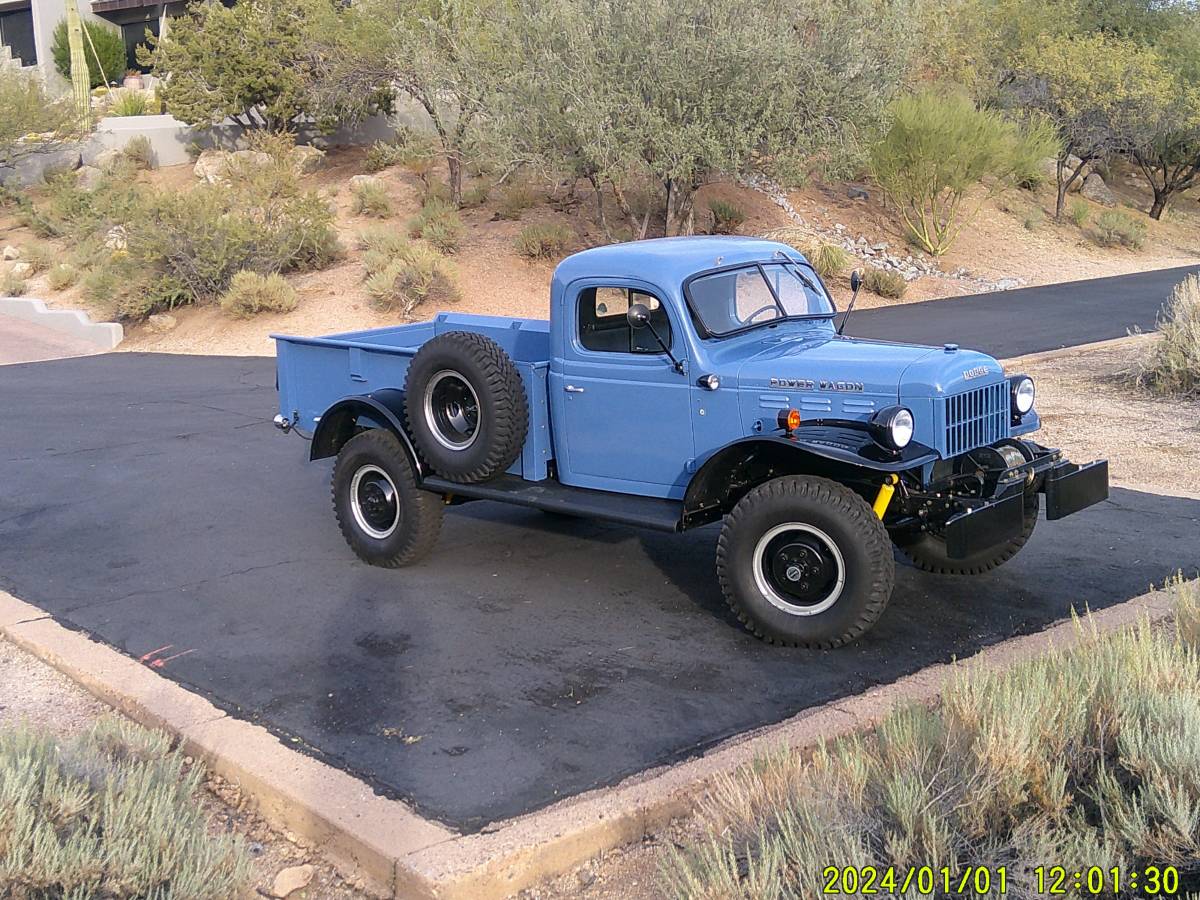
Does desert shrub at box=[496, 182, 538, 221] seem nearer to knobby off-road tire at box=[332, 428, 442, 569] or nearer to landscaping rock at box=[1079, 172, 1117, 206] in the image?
knobby off-road tire at box=[332, 428, 442, 569]

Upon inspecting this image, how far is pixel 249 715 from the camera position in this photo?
5371mm

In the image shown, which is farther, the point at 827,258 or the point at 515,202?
the point at 515,202

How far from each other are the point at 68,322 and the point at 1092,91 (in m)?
27.0

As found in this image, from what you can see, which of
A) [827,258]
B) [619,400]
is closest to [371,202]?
[827,258]

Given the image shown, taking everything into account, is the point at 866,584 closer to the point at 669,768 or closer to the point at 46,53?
the point at 669,768

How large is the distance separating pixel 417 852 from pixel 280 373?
17.2ft

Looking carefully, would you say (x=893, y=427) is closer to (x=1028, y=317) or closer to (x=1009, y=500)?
(x=1009, y=500)

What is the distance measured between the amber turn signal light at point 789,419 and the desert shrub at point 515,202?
2144 centimetres

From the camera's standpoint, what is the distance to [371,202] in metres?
27.8

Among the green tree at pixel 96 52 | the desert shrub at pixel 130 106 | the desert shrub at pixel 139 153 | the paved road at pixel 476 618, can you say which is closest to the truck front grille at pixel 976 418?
the paved road at pixel 476 618

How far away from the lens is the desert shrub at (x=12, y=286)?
25.1 meters

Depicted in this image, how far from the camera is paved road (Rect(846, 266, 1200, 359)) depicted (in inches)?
685

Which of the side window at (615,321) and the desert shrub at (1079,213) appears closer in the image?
the side window at (615,321)

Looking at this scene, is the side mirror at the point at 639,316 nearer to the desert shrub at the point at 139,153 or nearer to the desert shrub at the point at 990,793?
the desert shrub at the point at 990,793
